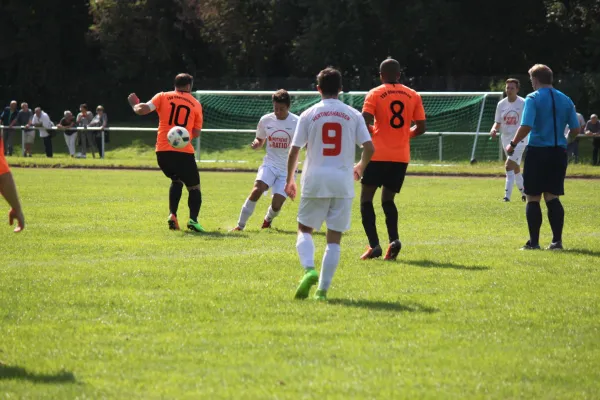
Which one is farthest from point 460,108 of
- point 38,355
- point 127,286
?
point 38,355

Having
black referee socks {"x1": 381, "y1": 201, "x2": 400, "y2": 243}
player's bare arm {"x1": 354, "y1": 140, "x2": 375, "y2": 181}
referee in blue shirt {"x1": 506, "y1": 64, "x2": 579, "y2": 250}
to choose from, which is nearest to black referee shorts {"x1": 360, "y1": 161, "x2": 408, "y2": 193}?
black referee socks {"x1": 381, "y1": 201, "x2": 400, "y2": 243}

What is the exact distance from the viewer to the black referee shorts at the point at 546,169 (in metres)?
11.6

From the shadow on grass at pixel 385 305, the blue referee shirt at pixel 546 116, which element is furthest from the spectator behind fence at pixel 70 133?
the shadow on grass at pixel 385 305

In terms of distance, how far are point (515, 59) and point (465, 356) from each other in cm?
4059

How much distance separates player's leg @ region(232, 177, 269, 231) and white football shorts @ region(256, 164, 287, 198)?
0.21 ft

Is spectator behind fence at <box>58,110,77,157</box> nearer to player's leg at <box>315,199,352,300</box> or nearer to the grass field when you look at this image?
the grass field

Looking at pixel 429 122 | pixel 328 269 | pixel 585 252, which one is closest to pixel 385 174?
pixel 585 252

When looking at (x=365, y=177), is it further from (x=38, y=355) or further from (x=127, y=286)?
(x=38, y=355)

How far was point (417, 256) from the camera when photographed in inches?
440

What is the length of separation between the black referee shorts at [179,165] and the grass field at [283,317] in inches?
29.5

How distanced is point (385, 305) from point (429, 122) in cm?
2890

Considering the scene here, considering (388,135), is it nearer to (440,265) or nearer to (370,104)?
(370,104)

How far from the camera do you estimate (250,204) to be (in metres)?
13.9

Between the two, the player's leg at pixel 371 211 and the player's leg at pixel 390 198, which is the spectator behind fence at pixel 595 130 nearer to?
the player's leg at pixel 390 198
